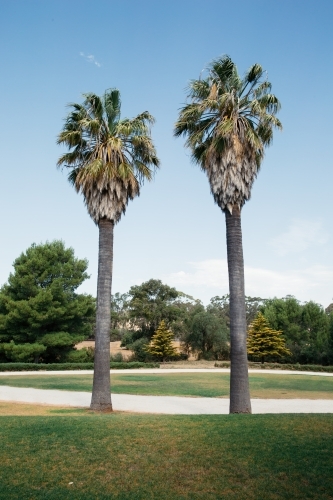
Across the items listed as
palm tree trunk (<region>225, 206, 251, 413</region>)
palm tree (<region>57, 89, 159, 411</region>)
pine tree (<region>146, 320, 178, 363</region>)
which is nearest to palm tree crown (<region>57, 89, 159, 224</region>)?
palm tree (<region>57, 89, 159, 411</region>)

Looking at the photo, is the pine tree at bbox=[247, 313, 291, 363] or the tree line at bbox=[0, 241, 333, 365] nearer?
the tree line at bbox=[0, 241, 333, 365]

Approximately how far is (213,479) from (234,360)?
7.06 meters

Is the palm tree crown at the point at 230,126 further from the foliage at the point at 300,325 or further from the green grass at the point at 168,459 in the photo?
the foliage at the point at 300,325

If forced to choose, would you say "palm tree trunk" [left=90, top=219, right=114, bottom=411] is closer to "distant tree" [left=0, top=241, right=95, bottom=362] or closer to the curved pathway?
the curved pathway

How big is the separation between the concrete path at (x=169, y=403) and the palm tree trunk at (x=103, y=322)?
1338 mm

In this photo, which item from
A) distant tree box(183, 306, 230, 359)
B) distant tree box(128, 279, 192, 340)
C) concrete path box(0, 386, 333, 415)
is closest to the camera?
concrete path box(0, 386, 333, 415)

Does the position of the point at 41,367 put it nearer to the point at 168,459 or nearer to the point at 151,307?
the point at 151,307

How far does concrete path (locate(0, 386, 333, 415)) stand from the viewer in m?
15.7

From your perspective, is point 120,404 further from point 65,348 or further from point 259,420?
point 65,348

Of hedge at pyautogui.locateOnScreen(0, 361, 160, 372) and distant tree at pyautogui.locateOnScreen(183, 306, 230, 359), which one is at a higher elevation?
distant tree at pyautogui.locateOnScreen(183, 306, 230, 359)

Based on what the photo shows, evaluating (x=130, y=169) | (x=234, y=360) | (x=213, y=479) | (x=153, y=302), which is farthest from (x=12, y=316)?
(x=213, y=479)

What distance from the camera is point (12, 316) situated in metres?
41.9

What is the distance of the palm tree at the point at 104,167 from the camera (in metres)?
15.2

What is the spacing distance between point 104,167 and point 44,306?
29.6m
